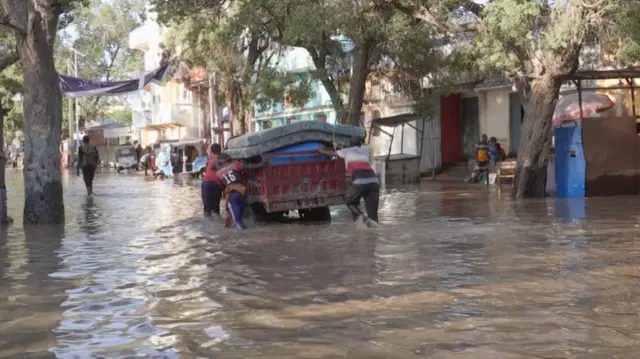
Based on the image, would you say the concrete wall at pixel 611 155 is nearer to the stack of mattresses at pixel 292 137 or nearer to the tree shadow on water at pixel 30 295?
the stack of mattresses at pixel 292 137

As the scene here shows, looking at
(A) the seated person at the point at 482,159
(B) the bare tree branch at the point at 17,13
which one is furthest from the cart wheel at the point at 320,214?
(A) the seated person at the point at 482,159

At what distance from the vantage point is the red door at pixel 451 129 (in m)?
33.8

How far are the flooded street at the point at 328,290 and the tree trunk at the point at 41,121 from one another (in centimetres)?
95

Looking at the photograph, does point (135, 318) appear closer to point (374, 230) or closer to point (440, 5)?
point (374, 230)

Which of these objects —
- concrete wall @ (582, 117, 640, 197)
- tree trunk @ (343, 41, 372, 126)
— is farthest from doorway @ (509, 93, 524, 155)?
concrete wall @ (582, 117, 640, 197)

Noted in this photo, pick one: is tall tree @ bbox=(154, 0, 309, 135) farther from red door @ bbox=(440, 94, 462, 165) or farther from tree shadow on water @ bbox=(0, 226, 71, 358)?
tree shadow on water @ bbox=(0, 226, 71, 358)

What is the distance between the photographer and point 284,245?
34.6ft

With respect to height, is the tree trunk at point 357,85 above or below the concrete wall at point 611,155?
above

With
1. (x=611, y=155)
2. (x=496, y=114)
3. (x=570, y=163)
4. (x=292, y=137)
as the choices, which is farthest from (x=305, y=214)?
(x=496, y=114)

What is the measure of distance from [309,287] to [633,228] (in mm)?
6280

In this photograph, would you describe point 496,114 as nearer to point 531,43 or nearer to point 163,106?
point 531,43

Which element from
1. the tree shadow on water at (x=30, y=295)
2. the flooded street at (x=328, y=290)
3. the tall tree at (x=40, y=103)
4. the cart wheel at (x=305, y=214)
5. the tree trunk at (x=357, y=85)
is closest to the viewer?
the flooded street at (x=328, y=290)

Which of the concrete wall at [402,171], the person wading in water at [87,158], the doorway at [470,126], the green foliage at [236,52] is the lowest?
the concrete wall at [402,171]

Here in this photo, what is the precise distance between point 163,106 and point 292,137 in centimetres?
4738
